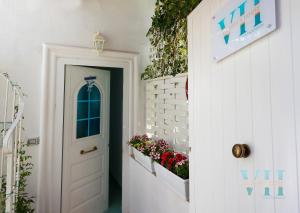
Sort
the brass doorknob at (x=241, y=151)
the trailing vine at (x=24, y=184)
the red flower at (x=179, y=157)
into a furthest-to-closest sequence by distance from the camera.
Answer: the trailing vine at (x=24, y=184) < the red flower at (x=179, y=157) < the brass doorknob at (x=241, y=151)

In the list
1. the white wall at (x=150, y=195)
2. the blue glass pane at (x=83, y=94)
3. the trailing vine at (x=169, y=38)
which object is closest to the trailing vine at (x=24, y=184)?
the blue glass pane at (x=83, y=94)

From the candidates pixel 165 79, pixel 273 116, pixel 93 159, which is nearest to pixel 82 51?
pixel 165 79

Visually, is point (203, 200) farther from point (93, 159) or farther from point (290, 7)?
point (93, 159)

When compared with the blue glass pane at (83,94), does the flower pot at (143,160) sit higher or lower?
lower

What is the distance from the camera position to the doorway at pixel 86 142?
7.76 ft

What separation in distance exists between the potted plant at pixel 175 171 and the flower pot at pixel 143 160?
0.09 meters

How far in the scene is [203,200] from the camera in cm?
108

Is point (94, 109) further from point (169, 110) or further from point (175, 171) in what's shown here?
point (175, 171)

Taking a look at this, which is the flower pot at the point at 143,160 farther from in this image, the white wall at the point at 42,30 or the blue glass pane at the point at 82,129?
the white wall at the point at 42,30

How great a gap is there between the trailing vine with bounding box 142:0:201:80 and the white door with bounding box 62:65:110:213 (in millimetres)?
712

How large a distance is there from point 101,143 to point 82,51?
123cm

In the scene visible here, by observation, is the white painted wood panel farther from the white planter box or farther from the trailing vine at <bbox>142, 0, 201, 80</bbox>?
the trailing vine at <bbox>142, 0, 201, 80</bbox>

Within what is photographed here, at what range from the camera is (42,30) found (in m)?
2.21

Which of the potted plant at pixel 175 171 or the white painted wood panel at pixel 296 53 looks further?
the potted plant at pixel 175 171
